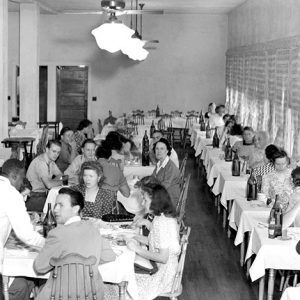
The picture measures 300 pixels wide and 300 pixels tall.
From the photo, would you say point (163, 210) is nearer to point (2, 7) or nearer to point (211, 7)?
point (2, 7)

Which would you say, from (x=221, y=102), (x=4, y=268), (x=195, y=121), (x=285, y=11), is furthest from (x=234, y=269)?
(x=221, y=102)

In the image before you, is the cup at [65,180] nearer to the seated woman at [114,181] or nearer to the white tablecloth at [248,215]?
the seated woman at [114,181]

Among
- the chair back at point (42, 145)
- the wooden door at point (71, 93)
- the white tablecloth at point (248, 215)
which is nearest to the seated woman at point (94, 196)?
the white tablecloth at point (248, 215)

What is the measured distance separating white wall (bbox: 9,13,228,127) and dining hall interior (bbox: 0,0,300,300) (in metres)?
→ 0.03

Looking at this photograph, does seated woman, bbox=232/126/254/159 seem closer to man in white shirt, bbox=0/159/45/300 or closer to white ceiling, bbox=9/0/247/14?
white ceiling, bbox=9/0/247/14

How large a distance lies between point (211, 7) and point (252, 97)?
3671 millimetres

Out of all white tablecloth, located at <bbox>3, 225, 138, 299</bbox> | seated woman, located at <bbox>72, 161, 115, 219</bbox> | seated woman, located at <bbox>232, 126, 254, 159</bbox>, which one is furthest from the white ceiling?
white tablecloth, located at <bbox>3, 225, 138, 299</bbox>

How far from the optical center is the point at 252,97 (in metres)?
14.5

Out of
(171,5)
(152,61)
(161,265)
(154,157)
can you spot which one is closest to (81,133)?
(154,157)

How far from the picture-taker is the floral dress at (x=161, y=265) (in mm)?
5121

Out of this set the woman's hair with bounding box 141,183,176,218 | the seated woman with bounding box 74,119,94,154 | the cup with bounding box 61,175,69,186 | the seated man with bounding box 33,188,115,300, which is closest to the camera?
the seated man with bounding box 33,188,115,300

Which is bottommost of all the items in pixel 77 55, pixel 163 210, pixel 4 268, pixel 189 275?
pixel 189 275

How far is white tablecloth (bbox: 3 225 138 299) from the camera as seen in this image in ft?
15.9

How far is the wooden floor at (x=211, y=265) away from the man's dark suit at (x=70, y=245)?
1852mm
